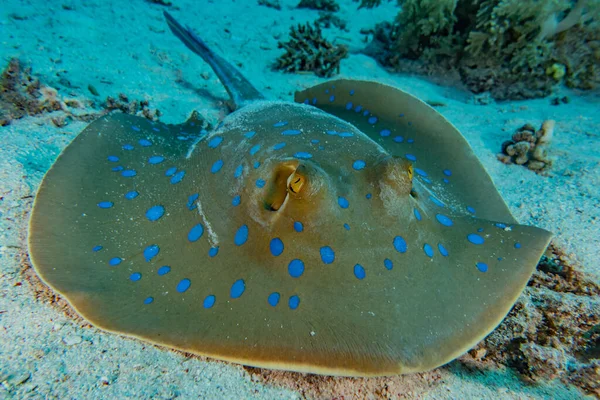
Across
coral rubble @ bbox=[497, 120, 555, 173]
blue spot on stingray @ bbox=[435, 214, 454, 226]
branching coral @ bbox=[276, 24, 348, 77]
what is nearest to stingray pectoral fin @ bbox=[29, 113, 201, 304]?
blue spot on stingray @ bbox=[435, 214, 454, 226]

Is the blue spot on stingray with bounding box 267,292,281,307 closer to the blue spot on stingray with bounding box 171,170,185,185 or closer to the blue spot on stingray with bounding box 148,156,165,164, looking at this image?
the blue spot on stingray with bounding box 171,170,185,185

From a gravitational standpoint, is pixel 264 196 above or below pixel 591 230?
below

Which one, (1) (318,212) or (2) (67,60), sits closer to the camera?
(1) (318,212)

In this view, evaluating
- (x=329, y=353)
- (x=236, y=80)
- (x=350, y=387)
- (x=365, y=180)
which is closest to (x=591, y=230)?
(x=365, y=180)

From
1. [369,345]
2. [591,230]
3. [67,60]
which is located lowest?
[67,60]

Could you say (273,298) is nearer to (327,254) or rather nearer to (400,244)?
(327,254)

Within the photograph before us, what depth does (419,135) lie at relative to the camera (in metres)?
4.27

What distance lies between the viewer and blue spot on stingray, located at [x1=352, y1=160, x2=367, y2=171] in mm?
2596

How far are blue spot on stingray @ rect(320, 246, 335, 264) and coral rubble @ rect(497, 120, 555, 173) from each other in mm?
4518

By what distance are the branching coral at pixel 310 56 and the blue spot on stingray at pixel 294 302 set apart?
6799 mm

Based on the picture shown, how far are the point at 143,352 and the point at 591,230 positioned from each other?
4.54 meters

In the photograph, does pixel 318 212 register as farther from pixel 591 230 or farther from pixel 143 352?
pixel 591 230

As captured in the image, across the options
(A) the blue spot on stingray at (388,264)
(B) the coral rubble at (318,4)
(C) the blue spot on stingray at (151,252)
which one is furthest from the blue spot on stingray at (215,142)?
(B) the coral rubble at (318,4)

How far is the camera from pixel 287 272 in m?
2.09
